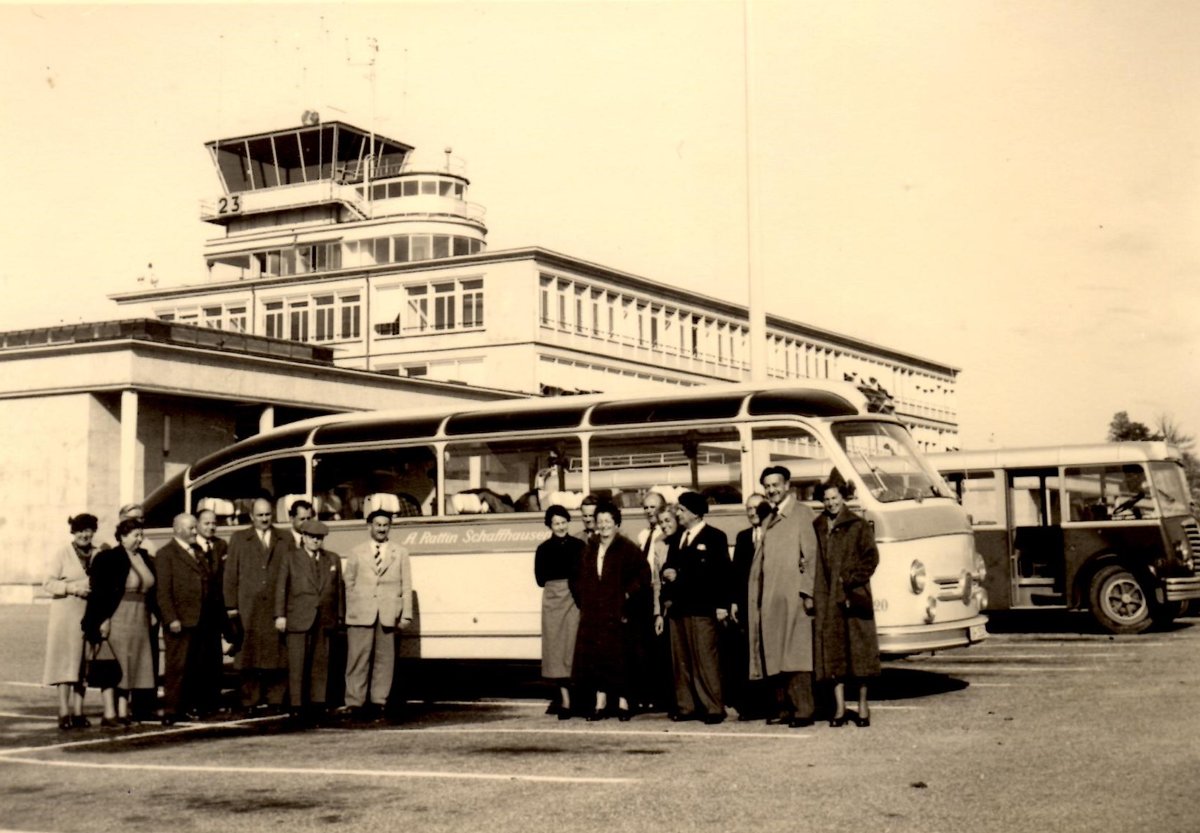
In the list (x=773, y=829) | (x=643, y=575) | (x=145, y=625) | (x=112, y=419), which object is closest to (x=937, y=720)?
(x=643, y=575)

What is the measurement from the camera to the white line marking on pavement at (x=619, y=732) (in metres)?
10.9

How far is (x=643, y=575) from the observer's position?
1243 cm

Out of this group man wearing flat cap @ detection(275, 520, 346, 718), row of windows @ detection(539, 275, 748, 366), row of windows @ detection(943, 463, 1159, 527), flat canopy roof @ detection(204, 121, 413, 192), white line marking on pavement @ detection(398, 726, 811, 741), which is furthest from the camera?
flat canopy roof @ detection(204, 121, 413, 192)

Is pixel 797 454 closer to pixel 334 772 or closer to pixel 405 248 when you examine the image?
pixel 334 772

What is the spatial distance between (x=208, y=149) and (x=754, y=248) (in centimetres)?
6892

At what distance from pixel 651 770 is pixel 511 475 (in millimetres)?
5856

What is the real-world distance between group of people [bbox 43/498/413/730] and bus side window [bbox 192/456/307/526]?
217cm

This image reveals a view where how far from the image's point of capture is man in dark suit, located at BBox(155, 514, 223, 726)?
515 inches

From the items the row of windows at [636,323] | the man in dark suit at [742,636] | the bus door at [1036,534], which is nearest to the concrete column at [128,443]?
the bus door at [1036,534]

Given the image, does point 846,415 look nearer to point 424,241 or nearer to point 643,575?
point 643,575

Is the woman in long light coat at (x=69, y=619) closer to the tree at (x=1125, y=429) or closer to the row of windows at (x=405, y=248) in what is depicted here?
the row of windows at (x=405, y=248)

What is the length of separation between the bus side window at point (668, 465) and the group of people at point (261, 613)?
214 centimetres

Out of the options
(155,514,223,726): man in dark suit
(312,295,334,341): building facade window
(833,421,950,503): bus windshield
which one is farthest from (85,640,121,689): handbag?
(312,295,334,341): building facade window

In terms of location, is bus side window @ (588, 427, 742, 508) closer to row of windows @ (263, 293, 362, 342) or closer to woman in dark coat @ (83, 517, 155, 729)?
woman in dark coat @ (83, 517, 155, 729)
